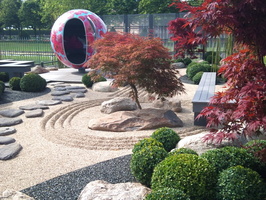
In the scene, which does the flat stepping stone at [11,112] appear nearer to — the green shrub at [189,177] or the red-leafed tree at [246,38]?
the green shrub at [189,177]

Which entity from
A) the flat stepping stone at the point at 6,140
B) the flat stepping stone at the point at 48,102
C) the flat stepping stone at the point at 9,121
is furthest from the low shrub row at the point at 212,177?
the flat stepping stone at the point at 48,102

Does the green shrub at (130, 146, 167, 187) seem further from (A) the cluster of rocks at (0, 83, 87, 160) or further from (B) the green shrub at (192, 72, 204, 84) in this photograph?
(B) the green shrub at (192, 72, 204, 84)

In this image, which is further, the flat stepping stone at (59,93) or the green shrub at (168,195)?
the flat stepping stone at (59,93)

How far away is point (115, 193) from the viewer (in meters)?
3.67

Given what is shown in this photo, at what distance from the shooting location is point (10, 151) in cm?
579

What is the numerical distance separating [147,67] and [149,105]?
7.19 ft

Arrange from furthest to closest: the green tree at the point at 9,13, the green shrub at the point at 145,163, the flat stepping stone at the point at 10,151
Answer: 1. the green tree at the point at 9,13
2. the flat stepping stone at the point at 10,151
3. the green shrub at the point at 145,163

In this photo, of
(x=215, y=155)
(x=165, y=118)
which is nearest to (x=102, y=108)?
(x=165, y=118)

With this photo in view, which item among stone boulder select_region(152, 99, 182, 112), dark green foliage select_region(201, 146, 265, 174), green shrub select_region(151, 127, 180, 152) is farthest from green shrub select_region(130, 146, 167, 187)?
stone boulder select_region(152, 99, 182, 112)

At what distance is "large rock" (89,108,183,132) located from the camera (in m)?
7.04

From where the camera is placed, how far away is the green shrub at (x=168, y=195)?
3203mm

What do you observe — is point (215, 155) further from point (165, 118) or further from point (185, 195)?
point (165, 118)

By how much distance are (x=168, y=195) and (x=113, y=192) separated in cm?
76

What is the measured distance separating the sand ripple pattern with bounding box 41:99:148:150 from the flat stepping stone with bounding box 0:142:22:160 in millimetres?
718
